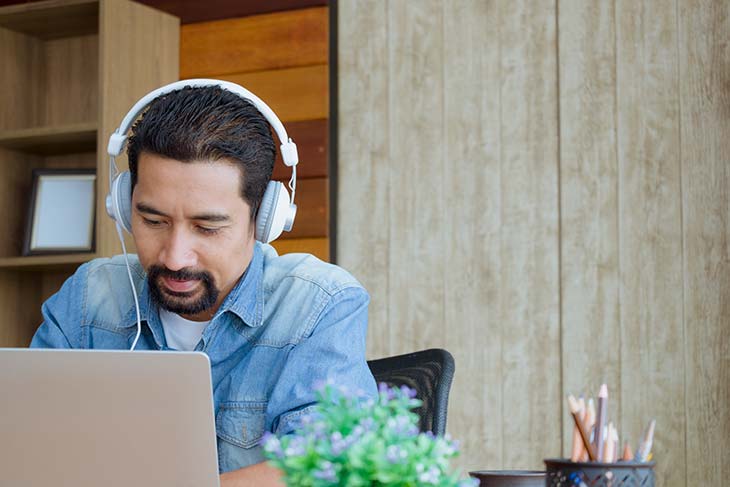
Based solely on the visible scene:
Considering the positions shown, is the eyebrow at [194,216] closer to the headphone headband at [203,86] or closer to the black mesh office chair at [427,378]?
the headphone headband at [203,86]

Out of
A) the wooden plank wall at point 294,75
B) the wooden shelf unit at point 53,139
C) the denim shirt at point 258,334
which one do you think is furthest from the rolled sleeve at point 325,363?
the wooden shelf unit at point 53,139

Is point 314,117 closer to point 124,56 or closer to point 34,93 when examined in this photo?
point 124,56

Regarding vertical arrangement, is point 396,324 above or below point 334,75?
below

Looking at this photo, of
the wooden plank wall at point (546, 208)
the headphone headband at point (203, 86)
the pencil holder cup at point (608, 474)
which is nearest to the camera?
the pencil holder cup at point (608, 474)

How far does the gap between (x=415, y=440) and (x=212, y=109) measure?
3.25 feet

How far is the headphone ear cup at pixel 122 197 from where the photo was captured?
1.63m

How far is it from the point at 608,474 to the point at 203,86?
99 cm

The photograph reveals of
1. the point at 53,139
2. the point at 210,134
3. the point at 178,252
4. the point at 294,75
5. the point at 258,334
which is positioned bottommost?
the point at 258,334

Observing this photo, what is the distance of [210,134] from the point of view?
1.56m

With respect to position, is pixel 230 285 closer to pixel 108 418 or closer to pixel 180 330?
pixel 180 330

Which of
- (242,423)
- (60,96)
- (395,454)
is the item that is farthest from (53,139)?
(395,454)

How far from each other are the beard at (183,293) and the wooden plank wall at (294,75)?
60.6 inches

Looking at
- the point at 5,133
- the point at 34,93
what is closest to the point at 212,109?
the point at 5,133

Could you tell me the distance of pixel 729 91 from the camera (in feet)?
8.73
